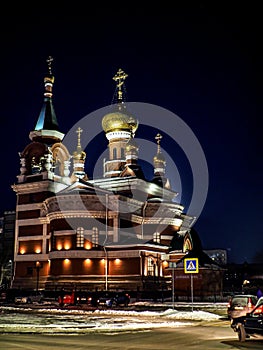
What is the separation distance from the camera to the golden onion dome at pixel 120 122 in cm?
5988

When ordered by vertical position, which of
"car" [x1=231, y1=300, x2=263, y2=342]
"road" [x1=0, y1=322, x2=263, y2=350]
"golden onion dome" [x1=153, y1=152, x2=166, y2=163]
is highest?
"golden onion dome" [x1=153, y1=152, x2=166, y2=163]

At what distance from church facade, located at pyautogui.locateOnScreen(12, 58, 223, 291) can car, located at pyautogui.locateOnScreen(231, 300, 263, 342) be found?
27.3 metres

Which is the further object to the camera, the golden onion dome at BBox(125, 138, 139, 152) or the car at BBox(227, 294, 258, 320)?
the golden onion dome at BBox(125, 138, 139, 152)

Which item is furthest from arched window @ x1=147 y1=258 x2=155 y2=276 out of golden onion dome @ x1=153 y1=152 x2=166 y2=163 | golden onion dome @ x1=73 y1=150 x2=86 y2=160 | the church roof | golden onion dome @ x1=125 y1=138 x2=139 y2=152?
golden onion dome @ x1=153 y1=152 x2=166 y2=163

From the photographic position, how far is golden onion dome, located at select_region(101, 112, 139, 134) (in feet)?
196

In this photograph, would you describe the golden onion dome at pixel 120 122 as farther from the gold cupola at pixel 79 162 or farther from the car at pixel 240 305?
the car at pixel 240 305

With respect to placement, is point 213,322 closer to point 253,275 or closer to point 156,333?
point 156,333

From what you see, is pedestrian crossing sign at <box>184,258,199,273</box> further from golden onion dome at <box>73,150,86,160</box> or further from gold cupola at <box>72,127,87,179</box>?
golden onion dome at <box>73,150,86,160</box>

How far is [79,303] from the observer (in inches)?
1282

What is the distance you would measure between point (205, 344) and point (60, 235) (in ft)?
111

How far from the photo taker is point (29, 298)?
36875 mm

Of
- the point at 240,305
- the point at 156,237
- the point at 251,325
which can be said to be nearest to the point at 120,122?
the point at 156,237

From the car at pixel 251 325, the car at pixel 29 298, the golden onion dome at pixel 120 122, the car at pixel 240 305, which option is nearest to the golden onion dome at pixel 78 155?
the golden onion dome at pixel 120 122

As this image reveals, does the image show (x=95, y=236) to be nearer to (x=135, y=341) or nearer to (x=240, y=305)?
(x=240, y=305)
